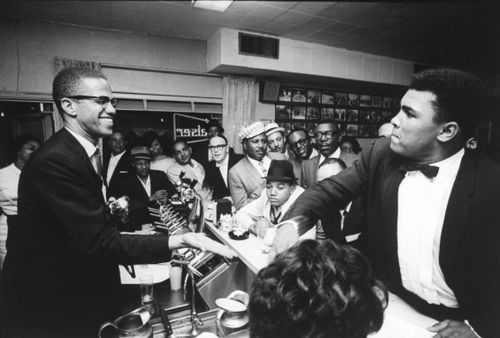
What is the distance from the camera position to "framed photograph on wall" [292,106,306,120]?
5663mm

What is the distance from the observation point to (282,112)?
217 inches

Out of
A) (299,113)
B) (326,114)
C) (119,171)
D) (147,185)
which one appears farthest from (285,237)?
(326,114)

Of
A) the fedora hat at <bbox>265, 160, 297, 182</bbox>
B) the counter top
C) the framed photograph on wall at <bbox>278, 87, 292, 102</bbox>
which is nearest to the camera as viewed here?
the counter top

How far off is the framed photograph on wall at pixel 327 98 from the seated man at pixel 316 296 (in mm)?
5690

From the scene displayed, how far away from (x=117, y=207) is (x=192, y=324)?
751 millimetres

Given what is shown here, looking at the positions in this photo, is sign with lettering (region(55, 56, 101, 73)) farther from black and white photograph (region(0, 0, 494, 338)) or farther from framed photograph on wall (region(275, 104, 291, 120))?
framed photograph on wall (region(275, 104, 291, 120))

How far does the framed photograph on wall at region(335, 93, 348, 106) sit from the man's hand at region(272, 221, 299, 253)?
571cm

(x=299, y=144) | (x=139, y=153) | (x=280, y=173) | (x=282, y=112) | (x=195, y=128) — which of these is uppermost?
(x=282, y=112)

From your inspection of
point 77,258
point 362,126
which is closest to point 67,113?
point 77,258

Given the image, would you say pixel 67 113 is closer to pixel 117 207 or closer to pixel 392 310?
pixel 117 207

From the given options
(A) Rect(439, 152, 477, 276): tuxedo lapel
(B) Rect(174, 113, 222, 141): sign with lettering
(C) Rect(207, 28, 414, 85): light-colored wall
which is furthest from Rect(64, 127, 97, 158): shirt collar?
(B) Rect(174, 113, 222, 141): sign with lettering

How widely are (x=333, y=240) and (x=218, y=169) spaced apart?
2.99 m

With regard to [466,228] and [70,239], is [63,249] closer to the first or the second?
[70,239]

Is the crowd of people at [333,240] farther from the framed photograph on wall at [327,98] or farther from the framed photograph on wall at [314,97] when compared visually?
the framed photograph on wall at [327,98]
